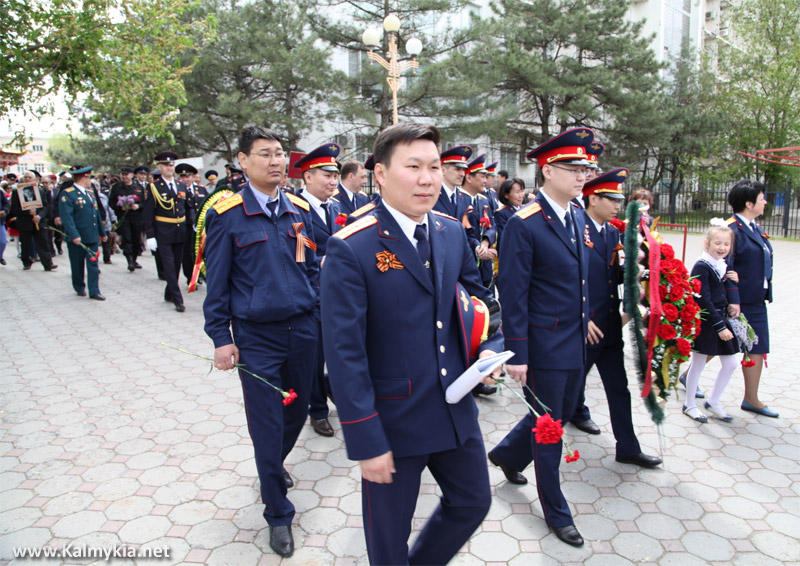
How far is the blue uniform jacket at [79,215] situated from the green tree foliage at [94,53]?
1537 mm

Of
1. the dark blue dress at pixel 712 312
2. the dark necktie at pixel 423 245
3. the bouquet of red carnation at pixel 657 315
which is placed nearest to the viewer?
the dark necktie at pixel 423 245

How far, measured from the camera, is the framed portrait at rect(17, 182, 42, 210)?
12.6 meters

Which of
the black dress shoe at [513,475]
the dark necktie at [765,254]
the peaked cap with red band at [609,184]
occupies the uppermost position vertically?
the peaked cap with red band at [609,184]

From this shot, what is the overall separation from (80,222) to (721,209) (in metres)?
23.7

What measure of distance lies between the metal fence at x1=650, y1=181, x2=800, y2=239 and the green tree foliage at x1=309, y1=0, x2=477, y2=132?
357 inches

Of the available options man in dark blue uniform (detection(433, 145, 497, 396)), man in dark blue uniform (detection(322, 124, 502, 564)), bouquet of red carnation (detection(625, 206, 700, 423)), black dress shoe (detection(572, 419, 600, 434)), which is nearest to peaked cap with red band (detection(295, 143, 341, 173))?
man in dark blue uniform (detection(433, 145, 497, 396))

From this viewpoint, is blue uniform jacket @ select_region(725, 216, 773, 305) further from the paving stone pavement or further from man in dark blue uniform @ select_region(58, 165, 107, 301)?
man in dark blue uniform @ select_region(58, 165, 107, 301)

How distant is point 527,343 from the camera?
304cm

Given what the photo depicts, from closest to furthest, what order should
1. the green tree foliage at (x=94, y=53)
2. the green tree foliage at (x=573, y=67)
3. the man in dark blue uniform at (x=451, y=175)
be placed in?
the man in dark blue uniform at (x=451, y=175)
the green tree foliage at (x=94, y=53)
the green tree foliage at (x=573, y=67)

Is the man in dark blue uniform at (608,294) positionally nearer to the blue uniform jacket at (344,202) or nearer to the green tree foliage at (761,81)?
the blue uniform jacket at (344,202)

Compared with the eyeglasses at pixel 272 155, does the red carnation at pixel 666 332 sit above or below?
below

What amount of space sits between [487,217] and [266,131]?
374 centimetres

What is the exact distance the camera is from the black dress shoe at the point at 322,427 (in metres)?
4.54

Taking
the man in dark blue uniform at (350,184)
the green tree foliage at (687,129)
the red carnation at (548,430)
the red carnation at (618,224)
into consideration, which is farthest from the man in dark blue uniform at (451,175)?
the green tree foliage at (687,129)
